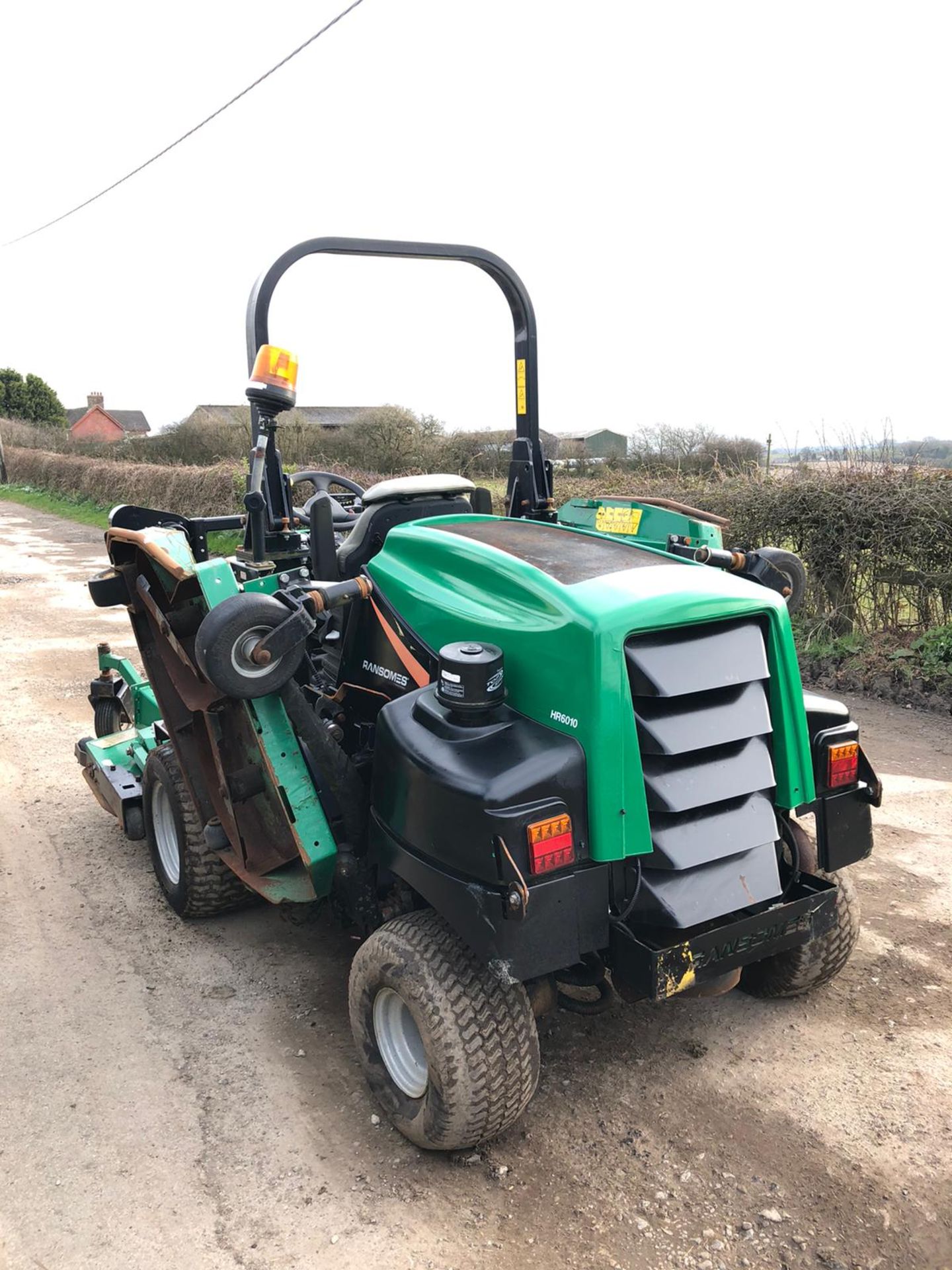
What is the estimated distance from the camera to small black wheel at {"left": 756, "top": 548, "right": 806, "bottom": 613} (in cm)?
342

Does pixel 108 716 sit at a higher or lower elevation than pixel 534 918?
lower

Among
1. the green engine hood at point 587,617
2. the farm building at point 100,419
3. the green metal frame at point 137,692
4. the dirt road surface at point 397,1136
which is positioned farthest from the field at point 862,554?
the farm building at point 100,419

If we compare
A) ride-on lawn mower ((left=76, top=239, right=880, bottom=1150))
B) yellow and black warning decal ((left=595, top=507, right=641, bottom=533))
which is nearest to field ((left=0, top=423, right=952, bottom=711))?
yellow and black warning decal ((left=595, top=507, right=641, bottom=533))

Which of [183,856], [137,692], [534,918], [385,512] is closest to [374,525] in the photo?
[385,512]

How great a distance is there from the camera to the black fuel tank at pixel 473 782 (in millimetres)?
2242

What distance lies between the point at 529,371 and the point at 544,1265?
9.90ft

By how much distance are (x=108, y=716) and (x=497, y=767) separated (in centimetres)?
361

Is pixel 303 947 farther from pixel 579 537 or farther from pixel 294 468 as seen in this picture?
pixel 294 468

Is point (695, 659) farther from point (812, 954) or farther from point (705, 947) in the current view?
point (812, 954)

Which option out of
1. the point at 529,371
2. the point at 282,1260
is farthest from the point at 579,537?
the point at 282,1260

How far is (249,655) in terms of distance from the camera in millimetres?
2686

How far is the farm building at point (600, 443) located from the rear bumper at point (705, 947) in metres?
9.28

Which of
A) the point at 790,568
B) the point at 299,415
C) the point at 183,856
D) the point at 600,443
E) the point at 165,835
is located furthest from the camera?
the point at 299,415

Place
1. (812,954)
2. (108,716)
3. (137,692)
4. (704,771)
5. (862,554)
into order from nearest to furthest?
(704,771)
(812,954)
(137,692)
(108,716)
(862,554)
